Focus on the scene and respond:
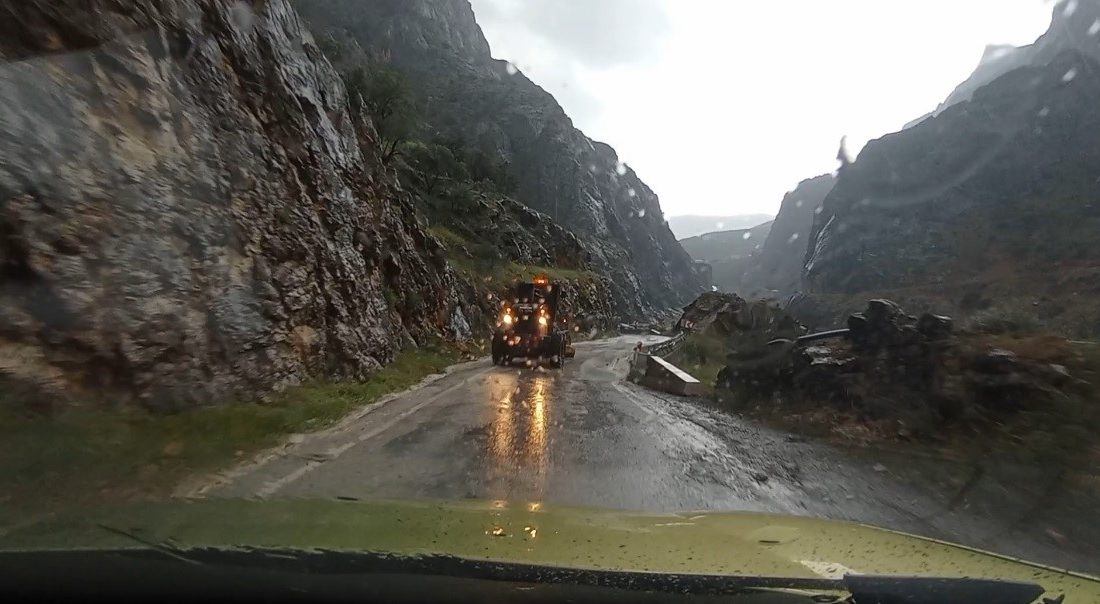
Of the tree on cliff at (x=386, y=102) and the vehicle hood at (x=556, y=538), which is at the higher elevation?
the tree on cliff at (x=386, y=102)

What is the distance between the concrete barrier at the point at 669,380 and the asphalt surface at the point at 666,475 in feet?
12.8

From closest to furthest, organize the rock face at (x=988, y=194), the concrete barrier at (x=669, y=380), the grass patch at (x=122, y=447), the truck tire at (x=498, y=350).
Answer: the grass patch at (x=122, y=447)
the concrete barrier at (x=669, y=380)
the truck tire at (x=498, y=350)
the rock face at (x=988, y=194)

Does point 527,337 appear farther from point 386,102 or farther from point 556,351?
point 386,102

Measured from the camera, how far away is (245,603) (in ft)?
9.07

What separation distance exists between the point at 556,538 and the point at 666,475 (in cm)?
349

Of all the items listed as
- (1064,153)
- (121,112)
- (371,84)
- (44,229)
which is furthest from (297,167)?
(1064,153)

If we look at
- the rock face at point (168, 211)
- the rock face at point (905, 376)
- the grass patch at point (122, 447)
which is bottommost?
the rock face at point (905, 376)

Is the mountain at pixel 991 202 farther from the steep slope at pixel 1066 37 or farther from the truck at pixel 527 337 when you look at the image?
the truck at pixel 527 337

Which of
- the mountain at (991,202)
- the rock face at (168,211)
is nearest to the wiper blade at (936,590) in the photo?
the rock face at (168,211)

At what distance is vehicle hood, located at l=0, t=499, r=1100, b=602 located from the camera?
9.93 feet

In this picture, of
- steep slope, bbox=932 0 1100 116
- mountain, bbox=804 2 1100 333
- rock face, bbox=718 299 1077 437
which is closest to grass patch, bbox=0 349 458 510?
rock face, bbox=718 299 1077 437

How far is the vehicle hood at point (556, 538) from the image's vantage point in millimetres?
3027

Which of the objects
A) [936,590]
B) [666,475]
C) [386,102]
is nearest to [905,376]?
[666,475]

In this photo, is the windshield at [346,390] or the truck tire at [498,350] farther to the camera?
the truck tire at [498,350]
